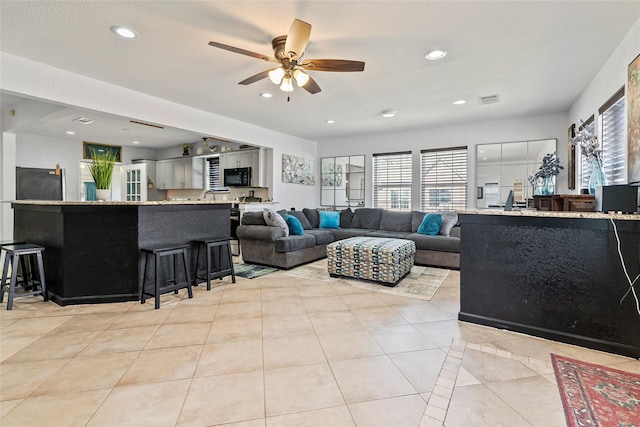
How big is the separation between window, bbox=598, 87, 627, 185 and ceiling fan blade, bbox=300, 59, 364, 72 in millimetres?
2466

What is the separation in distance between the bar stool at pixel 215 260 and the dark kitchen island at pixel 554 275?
2696mm

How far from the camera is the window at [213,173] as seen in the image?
7.69 meters

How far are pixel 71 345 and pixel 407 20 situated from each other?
359 cm

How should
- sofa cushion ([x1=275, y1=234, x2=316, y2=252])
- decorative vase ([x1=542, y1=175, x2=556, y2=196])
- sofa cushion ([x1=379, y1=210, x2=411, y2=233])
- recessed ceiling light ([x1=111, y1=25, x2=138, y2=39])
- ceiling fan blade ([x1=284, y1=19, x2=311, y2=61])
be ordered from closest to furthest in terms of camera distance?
ceiling fan blade ([x1=284, y1=19, x2=311, y2=61]) < recessed ceiling light ([x1=111, y1=25, x2=138, y2=39]) < decorative vase ([x1=542, y1=175, x2=556, y2=196]) < sofa cushion ([x1=275, y1=234, x2=316, y2=252]) < sofa cushion ([x1=379, y1=210, x2=411, y2=233])

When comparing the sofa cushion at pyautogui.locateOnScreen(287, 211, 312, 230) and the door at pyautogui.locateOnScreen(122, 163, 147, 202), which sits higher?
the door at pyautogui.locateOnScreen(122, 163, 147, 202)

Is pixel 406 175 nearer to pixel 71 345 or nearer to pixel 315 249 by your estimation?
pixel 315 249

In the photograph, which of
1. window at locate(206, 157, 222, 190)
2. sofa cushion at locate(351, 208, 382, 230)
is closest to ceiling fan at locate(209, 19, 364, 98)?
sofa cushion at locate(351, 208, 382, 230)

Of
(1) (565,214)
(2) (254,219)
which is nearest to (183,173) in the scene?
(2) (254,219)

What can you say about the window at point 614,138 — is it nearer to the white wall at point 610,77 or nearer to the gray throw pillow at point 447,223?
the white wall at point 610,77

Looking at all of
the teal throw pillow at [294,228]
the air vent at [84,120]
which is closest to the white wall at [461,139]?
the teal throw pillow at [294,228]

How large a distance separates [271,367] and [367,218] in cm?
462

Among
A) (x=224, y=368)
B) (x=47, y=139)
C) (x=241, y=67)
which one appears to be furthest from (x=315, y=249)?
(x=47, y=139)

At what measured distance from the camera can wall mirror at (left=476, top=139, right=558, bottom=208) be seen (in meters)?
5.20

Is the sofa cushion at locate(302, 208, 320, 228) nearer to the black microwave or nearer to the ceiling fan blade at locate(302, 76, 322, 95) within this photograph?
the black microwave
